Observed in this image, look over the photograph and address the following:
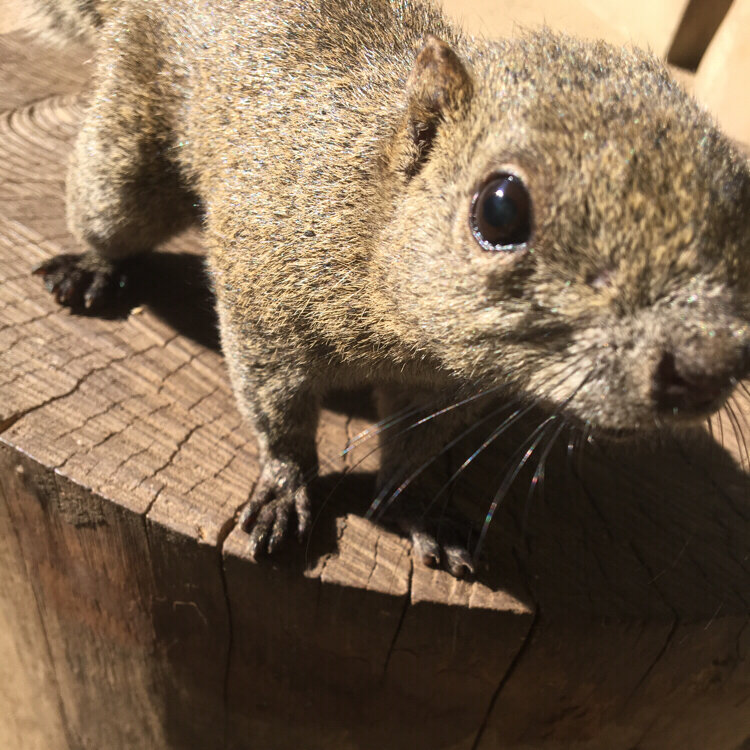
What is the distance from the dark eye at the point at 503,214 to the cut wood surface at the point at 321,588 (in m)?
0.68

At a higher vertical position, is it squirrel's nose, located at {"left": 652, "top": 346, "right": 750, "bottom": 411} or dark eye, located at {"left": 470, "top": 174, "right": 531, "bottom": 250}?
dark eye, located at {"left": 470, "top": 174, "right": 531, "bottom": 250}

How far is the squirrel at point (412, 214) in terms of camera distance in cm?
190

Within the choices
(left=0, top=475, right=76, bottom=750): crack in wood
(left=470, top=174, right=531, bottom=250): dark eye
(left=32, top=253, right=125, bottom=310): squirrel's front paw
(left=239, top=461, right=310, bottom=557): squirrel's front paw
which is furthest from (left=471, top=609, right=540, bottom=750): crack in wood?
(left=32, top=253, right=125, bottom=310): squirrel's front paw

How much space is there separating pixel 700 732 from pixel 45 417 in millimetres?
2615

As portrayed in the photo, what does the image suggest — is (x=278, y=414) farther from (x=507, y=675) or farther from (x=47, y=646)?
(x=47, y=646)

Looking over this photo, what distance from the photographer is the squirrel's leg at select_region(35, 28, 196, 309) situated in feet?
11.5

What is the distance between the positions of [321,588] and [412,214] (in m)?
1.19

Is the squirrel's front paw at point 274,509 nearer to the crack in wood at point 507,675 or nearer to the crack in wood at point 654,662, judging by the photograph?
the crack in wood at point 507,675

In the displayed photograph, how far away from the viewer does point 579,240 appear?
1914mm

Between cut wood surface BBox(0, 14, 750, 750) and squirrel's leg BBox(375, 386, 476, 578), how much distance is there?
69 mm

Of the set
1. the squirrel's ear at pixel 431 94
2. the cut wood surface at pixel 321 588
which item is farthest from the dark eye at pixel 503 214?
the cut wood surface at pixel 321 588

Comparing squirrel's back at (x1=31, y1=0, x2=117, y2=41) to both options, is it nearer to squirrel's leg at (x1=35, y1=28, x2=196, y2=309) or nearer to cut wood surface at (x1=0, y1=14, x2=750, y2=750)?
squirrel's leg at (x1=35, y1=28, x2=196, y2=309)

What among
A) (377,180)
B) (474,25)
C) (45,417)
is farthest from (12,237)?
(474,25)

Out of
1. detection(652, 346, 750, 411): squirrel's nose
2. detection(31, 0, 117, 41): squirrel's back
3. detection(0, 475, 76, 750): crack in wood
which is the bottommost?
detection(0, 475, 76, 750): crack in wood
